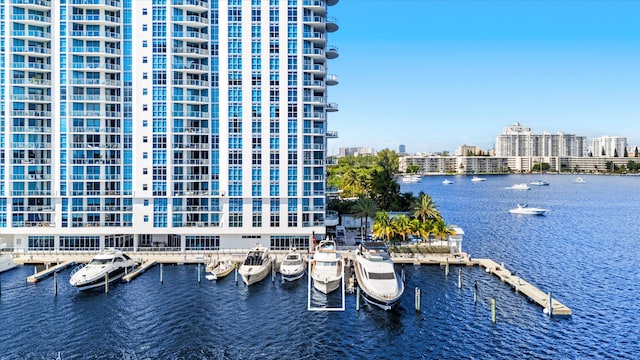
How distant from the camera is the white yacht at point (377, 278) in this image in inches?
2371

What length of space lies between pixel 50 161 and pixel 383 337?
63623mm

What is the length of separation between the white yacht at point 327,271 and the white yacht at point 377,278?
2.61 m

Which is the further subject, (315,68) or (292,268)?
(315,68)

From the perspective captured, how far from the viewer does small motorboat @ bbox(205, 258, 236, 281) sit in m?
73.1

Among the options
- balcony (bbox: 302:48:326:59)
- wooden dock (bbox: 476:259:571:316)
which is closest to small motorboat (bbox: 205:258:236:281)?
balcony (bbox: 302:48:326:59)

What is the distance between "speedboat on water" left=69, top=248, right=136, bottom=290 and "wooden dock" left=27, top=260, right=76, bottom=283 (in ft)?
17.5

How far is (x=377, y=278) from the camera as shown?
64000 mm

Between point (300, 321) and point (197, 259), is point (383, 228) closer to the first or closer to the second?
point (197, 259)

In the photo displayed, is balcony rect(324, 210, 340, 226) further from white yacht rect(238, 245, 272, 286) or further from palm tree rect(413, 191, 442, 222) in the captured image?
palm tree rect(413, 191, 442, 222)

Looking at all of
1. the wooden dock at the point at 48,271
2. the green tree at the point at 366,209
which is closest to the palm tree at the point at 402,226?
the green tree at the point at 366,209

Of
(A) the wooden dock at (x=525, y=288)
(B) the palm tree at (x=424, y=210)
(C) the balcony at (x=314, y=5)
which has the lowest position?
(A) the wooden dock at (x=525, y=288)

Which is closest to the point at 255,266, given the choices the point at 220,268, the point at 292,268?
the point at 292,268

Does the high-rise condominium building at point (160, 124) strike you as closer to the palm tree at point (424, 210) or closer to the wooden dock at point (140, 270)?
the wooden dock at point (140, 270)

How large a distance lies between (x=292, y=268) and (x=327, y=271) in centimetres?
564
